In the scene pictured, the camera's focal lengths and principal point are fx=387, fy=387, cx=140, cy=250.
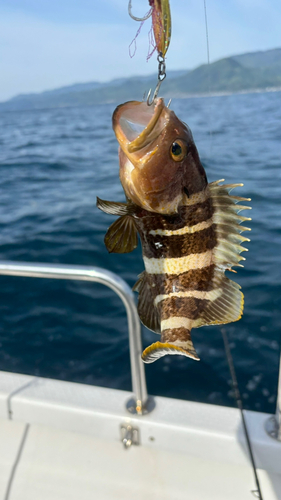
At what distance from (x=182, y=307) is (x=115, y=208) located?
18.2 inches

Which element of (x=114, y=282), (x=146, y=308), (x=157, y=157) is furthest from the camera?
(x=114, y=282)

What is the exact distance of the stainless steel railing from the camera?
2504mm

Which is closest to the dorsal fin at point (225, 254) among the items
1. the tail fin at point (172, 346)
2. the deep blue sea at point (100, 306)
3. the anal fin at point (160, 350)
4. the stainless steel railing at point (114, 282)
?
the tail fin at point (172, 346)

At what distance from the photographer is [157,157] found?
1.40 m

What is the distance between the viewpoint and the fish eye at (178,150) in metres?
1.40

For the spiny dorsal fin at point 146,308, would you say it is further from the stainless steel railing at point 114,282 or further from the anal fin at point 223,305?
the stainless steel railing at point 114,282

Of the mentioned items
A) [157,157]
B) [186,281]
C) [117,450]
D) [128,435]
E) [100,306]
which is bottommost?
[100,306]

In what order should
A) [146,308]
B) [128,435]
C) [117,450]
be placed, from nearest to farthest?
1. [146,308]
2. [128,435]
3. [117,450]

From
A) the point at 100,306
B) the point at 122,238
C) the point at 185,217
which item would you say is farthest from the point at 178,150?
the point at 100,306

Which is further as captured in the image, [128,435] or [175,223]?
[128,435]

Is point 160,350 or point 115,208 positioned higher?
point 115,208

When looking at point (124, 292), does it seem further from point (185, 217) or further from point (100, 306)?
point (100, 306)

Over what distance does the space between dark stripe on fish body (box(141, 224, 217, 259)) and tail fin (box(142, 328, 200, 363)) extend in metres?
0.29

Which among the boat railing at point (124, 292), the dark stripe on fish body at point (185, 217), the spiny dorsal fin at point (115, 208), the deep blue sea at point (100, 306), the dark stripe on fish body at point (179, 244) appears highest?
the spiny dorsal fin at point (115, 208)
